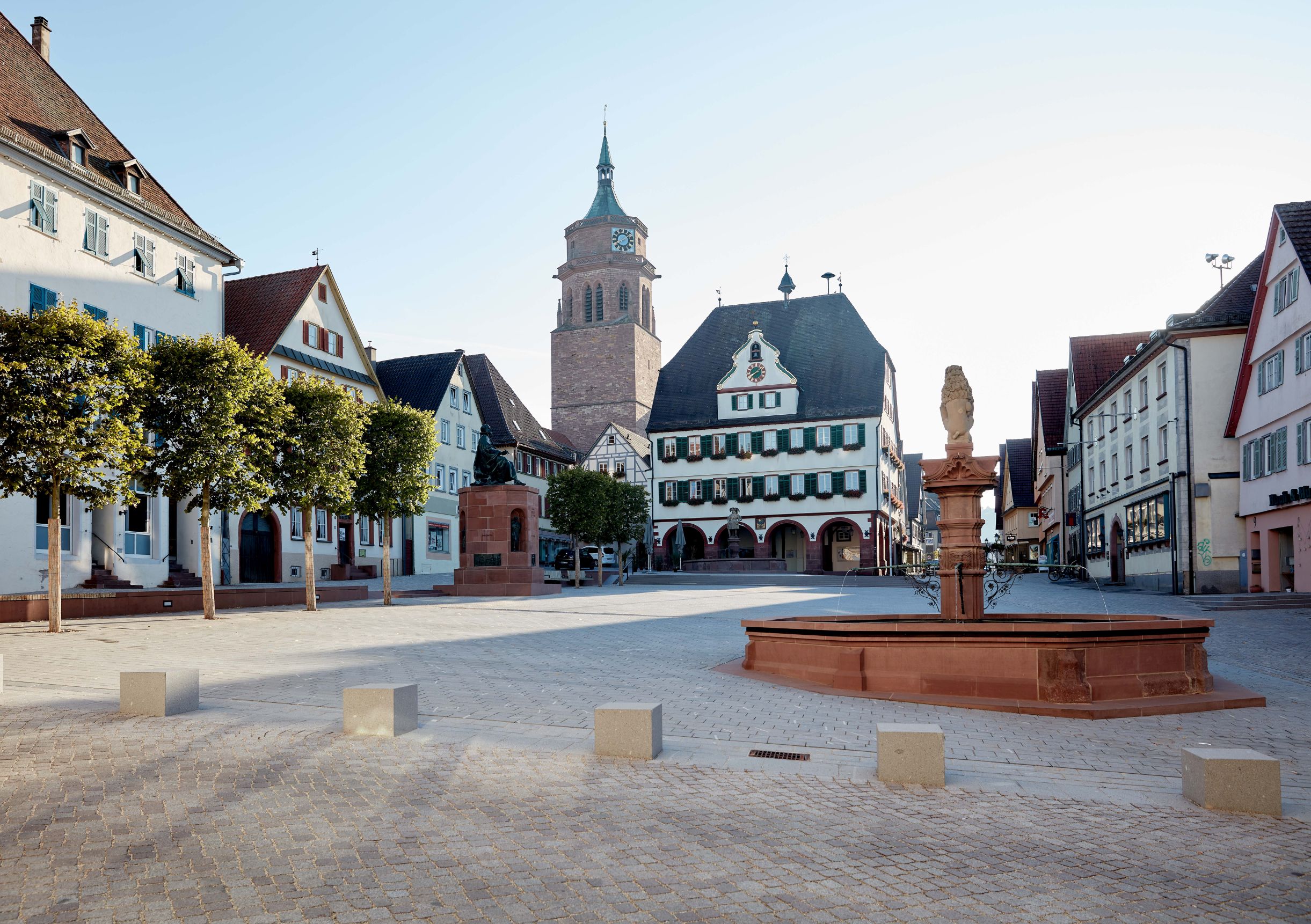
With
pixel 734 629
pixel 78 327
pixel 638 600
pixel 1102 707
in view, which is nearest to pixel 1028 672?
pixel 1102 707

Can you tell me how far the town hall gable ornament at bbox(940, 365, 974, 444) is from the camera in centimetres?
1433

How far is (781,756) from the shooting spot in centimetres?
830

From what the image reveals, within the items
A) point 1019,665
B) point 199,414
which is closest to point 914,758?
point 1019,665

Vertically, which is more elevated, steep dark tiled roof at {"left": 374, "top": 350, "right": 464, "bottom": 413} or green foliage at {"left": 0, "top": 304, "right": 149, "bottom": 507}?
steep dark tiled roof at {"left": 374, "top": 350, "right": 464, "bottom": 413}

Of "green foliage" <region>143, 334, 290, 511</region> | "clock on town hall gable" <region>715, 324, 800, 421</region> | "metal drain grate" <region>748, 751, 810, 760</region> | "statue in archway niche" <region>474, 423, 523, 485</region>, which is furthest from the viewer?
"clock on town hall gable" <region>715, 324, 800, 421</region>

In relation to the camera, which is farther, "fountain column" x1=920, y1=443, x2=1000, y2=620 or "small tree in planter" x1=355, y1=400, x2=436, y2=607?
"small tree in planter" x1=355, y1=400, x2=436, y2=607

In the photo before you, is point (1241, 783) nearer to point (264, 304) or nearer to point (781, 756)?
point (781, 756)

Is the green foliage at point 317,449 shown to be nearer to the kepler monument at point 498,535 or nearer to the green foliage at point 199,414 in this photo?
the green foliage at point 199,414

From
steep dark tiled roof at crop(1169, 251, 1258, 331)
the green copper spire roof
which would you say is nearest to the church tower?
the green copper spire roof

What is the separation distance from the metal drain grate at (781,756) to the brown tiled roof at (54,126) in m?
27.4

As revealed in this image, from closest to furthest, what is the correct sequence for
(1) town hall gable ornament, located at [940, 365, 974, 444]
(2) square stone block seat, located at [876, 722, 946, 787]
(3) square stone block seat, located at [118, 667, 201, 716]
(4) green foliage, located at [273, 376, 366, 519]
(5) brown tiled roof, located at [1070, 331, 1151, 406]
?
(2) square stone block seat, located at [876, 722, 946, 787] < (3) square stone block seat, located at [118, 667, 201, 716] < (1) town hall gable ornament, located at [940, 365, 974, 444] < (4) green foliage, located at [273, 376, 366, 519] < (5) brown tiled roof, located at [1070, 331, 1151, 406]

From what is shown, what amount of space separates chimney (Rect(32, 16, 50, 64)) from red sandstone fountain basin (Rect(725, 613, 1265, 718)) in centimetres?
3530

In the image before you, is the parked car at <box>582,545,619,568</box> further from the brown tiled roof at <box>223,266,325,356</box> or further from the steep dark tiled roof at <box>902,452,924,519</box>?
the steep dark tiled roof at <box>902,452,924,519</box>

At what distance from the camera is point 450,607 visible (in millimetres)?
27500
